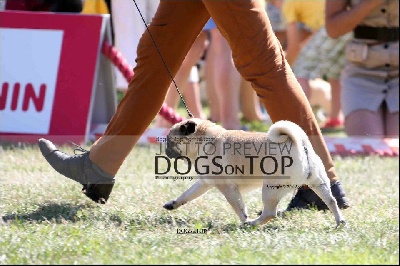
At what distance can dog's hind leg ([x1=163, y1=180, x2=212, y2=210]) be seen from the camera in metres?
4.34

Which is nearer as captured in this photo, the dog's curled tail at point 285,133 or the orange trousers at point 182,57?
the dog's curled tail at point 285,133

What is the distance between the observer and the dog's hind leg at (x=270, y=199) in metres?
4.11

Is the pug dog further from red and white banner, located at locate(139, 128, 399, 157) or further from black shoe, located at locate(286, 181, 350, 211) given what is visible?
red and white banner, located at locate(139, 128, 399, 157)

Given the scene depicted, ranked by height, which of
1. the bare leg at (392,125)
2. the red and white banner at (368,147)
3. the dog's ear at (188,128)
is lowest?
the red and white banner at (368,147)

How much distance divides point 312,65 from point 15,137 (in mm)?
3023

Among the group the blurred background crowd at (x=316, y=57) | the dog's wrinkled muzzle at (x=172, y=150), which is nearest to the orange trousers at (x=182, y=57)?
the dog's wrinkled muzzle at (x=172, y=150)

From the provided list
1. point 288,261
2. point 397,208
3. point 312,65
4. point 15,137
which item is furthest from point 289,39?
A: point 288,261

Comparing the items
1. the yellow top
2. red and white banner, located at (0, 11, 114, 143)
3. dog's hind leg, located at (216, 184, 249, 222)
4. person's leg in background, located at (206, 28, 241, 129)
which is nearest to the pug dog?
dog's hind leg, located at (216, 184, 249, 222)

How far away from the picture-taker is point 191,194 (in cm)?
439

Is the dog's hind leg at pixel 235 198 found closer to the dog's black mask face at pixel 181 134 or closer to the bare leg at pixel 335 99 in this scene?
the dog's black mask face at pixel 181 134

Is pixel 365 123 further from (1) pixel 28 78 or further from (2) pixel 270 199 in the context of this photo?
(2) pixel 270 199

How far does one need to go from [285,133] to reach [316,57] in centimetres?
486

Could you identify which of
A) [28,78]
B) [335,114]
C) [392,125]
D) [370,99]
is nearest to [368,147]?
[392,125]

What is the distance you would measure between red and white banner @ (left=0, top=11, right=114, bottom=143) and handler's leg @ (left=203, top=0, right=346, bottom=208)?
2.70m
